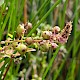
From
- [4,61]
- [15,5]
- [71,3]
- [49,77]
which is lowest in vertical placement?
[49,77]

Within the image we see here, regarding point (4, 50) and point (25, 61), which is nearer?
point (4, 50)

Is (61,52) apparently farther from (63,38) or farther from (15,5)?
(63,38)

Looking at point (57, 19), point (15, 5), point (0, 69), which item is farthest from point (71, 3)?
point (0, 69)

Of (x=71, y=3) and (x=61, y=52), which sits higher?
(x=71, y=3)

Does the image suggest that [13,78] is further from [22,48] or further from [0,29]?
[22,48]

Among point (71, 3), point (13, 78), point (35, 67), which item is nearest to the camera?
point (13, 78)

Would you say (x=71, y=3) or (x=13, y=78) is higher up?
(x=71, y=3)

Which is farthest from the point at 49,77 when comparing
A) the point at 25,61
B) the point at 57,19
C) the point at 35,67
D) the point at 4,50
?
the point at 4,50

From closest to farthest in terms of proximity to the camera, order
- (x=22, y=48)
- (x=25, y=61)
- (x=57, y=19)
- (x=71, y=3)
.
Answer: (x=22, y=48) < (x=25, y=61) < (x=57, y=19) < (x=71, y=3)

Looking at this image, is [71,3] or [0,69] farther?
[71,3]
